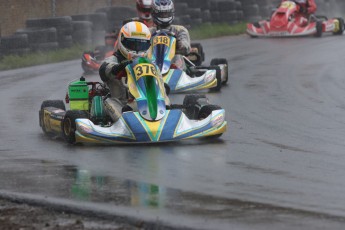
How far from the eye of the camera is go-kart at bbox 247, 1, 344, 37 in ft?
81.7

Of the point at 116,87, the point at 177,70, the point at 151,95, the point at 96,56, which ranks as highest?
the point at 151,95

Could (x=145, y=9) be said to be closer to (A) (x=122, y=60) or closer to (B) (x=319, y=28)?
(A) (x=122, y=60)

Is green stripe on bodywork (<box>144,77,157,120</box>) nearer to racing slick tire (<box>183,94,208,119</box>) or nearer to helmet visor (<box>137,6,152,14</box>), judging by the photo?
racing slick tire (<box>183,94,208,119</box>)

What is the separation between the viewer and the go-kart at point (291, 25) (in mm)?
24906

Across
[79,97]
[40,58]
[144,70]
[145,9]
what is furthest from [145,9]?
[144,70]

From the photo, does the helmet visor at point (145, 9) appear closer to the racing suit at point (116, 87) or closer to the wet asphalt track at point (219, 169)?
the wet asphalt track at point (219, 169)

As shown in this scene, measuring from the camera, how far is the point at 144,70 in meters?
9.69

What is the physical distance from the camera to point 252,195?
22.2 ft

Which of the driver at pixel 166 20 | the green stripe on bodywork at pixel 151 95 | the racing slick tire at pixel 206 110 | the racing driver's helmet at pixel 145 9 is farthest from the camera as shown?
the racing driver's helmet at pixel 145 9

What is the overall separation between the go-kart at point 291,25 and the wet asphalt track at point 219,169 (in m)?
10.9

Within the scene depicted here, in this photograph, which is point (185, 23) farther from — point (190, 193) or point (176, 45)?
point (190, 193)

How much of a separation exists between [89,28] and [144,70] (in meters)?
13.2

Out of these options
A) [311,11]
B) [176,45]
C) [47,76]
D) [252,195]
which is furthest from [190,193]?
[311,11]

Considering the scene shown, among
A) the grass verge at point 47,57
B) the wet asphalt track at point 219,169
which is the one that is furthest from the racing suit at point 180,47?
the grass verge at point 47,57
